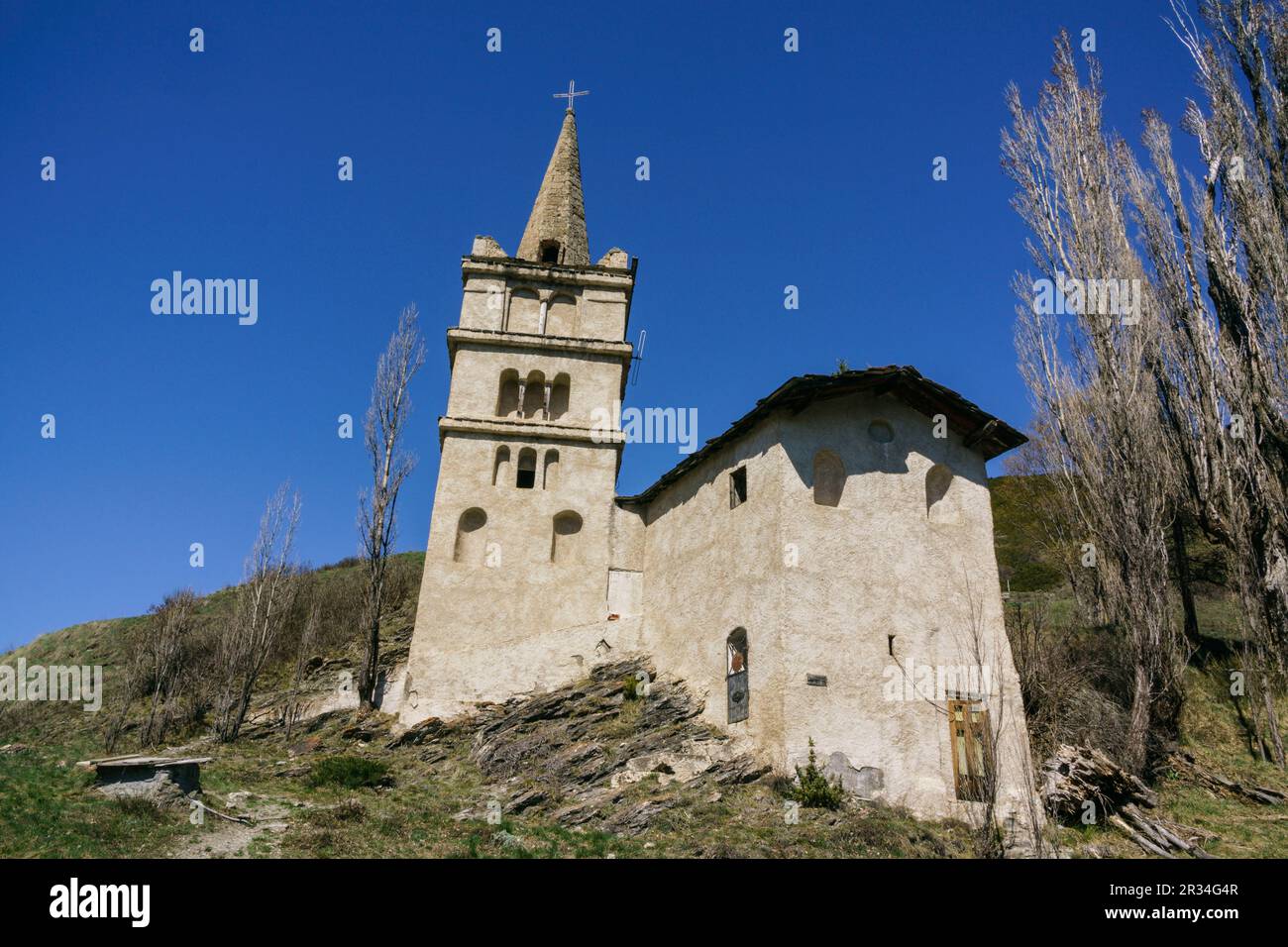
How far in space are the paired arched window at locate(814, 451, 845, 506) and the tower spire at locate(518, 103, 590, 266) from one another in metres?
12.1

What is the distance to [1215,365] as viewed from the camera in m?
22.7

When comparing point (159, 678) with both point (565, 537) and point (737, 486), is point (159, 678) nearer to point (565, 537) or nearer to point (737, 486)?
point (565, 537)

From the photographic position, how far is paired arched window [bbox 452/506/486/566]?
24.1m

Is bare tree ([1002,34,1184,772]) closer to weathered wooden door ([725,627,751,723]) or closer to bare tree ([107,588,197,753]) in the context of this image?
weathered wooden door ([725,627,751,723])

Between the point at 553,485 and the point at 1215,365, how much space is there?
59.1ft

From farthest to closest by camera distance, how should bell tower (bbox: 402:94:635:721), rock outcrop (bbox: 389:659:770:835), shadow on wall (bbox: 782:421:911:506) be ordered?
bell tower (bbox: 402:94:635:721)
shadow on wall (bbox: 782:421:911:506)
rock outcrop (bbox: 389:659:770:835)

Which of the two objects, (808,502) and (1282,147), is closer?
(808,502)

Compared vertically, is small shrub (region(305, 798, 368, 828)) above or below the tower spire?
below

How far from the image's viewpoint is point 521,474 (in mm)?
25781

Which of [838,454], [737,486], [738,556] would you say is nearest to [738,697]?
[738,556]

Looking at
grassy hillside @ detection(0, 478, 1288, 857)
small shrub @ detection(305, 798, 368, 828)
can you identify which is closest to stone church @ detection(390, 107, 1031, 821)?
grassy hillside @ detection(0, 478, 1288, 857)
